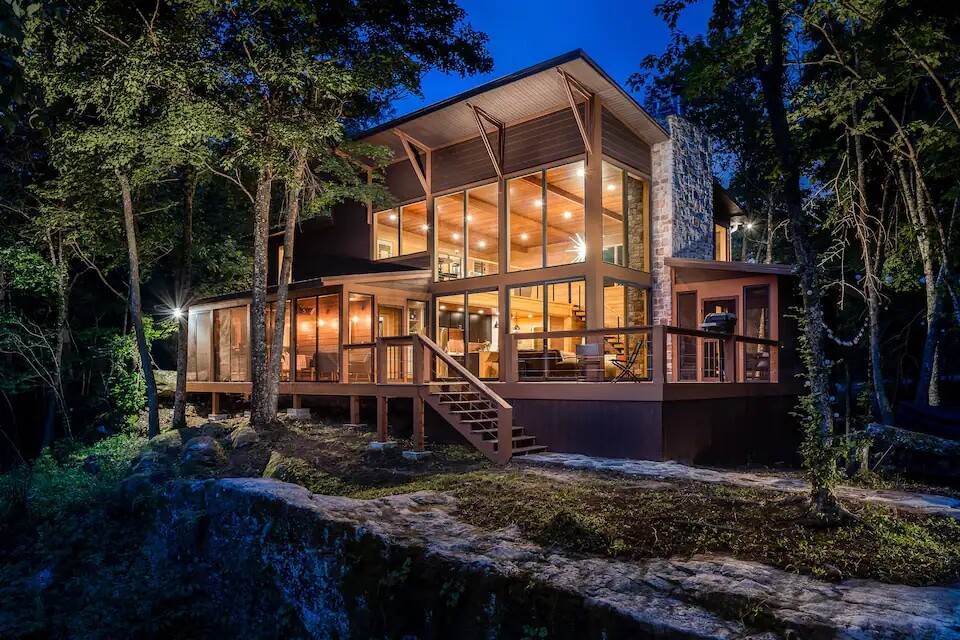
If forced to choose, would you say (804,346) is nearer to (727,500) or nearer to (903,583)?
(727,500)

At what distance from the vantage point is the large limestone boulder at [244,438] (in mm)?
11008

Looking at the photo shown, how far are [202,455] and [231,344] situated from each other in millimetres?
7490

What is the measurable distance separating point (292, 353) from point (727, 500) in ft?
37.4

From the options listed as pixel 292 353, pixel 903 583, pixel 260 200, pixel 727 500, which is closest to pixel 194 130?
pixel 260 200

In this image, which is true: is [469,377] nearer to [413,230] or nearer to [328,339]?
[328,339]

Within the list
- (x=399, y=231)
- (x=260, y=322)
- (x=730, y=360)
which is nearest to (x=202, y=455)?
(x=260, y=322)

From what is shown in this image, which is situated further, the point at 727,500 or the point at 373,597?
the point at 727,500

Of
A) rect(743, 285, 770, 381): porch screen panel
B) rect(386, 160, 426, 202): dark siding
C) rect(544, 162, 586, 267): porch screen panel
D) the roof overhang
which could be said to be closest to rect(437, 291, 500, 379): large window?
rect(544, 162, 586, 267): porch screen panel

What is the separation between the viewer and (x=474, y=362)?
14.7m

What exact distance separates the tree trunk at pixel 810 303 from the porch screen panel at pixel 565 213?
23.8 ft

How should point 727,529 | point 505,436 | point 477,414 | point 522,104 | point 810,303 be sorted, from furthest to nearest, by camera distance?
1. point 522,104
2. point 477,414
3. point 505,436
4. point 810,303
5. point 727,529

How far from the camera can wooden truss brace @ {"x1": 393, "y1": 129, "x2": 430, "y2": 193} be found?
15.0 metres

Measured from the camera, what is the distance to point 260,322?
1231 cm

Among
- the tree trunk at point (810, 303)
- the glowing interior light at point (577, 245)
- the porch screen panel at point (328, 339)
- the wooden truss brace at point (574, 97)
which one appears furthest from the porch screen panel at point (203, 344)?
the tree trunk at point (810, 303)
